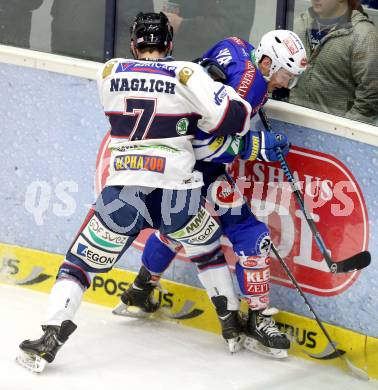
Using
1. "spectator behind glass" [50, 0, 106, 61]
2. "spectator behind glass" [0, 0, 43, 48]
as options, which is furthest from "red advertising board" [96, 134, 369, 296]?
"spectator behind glass" [0, 0, 43, 48]

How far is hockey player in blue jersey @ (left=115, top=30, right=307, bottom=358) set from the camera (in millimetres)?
3943

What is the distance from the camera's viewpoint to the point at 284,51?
3928 mm

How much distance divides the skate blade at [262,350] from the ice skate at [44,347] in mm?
736

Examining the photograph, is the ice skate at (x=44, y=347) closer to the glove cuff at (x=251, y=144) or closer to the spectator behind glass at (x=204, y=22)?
the glove cuff at (x=251, y=144)

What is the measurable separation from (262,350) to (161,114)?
1.05 m

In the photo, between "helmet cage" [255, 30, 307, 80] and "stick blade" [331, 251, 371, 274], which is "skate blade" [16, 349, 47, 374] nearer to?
"stick blade" [331, 251, 371, 274]

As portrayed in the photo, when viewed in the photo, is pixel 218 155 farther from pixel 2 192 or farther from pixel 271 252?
pixel 2 192

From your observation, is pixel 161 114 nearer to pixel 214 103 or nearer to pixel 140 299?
pixel 214 103

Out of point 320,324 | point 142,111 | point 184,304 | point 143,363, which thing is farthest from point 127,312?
point 142,111

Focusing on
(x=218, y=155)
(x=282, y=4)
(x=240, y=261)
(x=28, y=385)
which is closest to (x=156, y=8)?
(x=282, y=4)

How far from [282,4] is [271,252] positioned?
98 cm

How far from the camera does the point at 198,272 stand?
4.21 m

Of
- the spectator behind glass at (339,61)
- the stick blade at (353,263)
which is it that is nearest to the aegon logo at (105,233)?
the stick blade at (353,263)

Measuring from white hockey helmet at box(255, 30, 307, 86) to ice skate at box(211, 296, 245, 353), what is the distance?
902 millimetres
